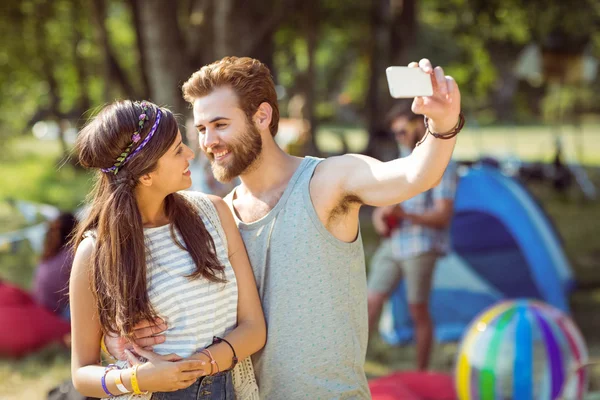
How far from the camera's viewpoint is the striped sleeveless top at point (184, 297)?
209cm

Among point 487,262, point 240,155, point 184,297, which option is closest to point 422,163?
point 240,155

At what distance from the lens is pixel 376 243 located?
9922 millimetres

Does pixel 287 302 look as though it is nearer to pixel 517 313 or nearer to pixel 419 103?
pixel 419 103

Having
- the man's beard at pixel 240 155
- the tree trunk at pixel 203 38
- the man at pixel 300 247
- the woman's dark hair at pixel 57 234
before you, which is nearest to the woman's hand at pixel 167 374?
the man at pixel 300 247

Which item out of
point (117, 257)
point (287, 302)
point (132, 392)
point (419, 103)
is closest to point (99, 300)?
point (117, 257)

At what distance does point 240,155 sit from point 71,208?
1241 cm

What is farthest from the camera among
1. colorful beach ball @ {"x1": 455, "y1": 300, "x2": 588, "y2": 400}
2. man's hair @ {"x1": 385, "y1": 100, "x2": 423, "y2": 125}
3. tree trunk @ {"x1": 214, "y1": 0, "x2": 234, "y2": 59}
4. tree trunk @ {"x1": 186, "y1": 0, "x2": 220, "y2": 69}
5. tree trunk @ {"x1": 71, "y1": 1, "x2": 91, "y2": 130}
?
tree trunk @ {"x1": 71, "y1": 1, "x2": 91, "y2": 130}

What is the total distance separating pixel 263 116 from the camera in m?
2.39

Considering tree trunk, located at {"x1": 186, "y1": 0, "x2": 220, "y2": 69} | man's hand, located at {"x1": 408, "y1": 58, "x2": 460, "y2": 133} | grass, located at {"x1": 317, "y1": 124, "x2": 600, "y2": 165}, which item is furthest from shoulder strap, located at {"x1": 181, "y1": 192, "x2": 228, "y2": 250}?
grass, located at {"x1": 317, "y1": 124, "x2": 600, "y2": 165}

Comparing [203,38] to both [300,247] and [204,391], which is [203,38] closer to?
[300,247]

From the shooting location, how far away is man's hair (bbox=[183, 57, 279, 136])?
2.32m

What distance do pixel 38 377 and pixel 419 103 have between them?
179 inches

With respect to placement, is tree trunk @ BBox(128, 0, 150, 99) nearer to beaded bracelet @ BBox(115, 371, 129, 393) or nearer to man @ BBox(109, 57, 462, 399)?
man @ BBox(109, 57, 462, 399)

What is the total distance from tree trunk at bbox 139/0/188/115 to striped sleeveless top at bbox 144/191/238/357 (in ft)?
15.7
